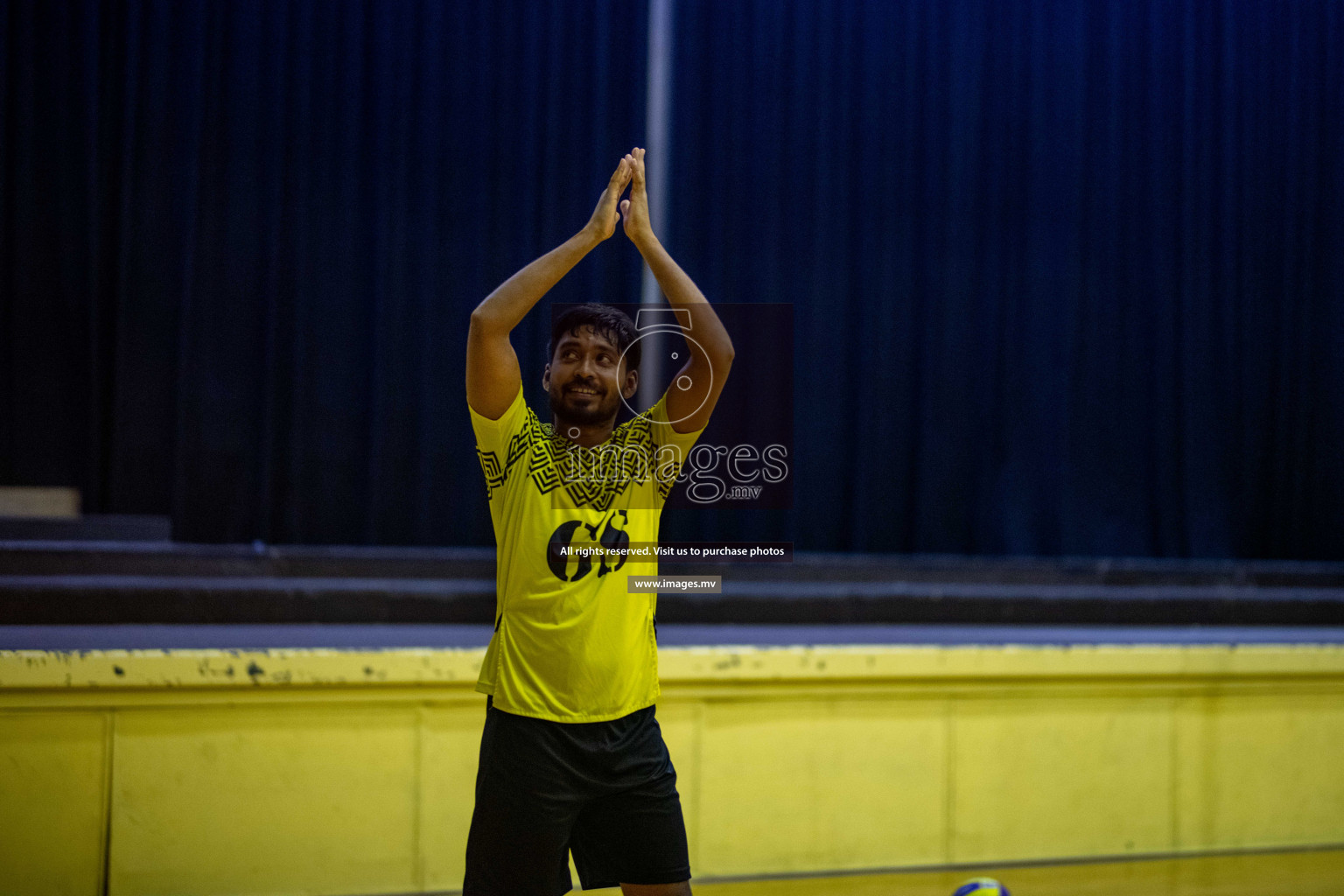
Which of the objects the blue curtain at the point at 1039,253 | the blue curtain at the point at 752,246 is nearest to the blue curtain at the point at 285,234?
the blue curtain at the point at 752,246

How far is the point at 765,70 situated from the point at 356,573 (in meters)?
2.50

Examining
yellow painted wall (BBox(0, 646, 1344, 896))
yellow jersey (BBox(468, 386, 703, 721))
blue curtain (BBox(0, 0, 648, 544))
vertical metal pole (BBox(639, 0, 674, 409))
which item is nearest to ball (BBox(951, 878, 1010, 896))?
yellow painted wall (BBox(0, 646, 1344, 896))

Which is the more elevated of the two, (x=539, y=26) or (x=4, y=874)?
(x=539, y=26)

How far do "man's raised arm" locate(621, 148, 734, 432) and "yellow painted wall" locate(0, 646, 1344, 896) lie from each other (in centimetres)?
109

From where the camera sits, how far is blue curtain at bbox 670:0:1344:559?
370 centimetres

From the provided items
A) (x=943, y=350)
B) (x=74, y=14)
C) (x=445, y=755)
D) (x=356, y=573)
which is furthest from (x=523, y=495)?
(x=74, y=14)

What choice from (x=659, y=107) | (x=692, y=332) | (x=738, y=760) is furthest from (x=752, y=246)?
(x=692, y=332)

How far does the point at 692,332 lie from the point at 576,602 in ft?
1.36

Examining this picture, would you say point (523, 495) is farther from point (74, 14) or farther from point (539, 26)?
point (74, 14)

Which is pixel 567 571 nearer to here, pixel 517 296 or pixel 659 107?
pixel 517 296

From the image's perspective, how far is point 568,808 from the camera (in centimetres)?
127

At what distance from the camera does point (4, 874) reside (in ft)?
6.71

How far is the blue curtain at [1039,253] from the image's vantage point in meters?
3.70

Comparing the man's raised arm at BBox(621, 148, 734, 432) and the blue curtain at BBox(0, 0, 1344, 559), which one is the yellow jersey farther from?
the blue curtain at BBox(0, 0, 1344, 559)
